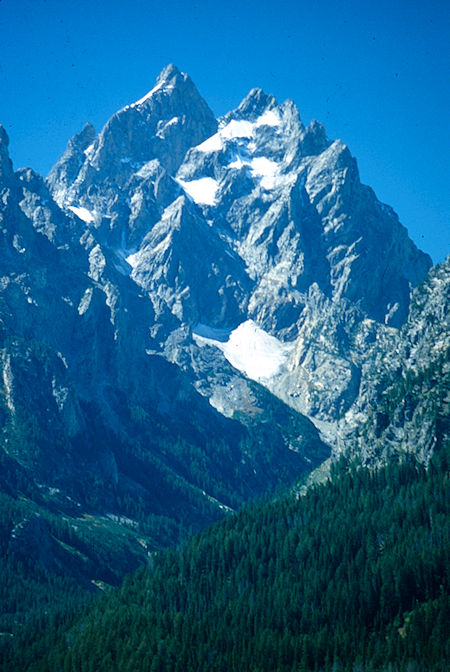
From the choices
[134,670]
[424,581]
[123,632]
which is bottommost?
[134,670]

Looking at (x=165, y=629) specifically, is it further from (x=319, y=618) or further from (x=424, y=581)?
(x=424, y=581)

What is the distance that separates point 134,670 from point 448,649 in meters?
54.9

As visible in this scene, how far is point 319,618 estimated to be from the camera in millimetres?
185125

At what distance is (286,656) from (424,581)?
108ft

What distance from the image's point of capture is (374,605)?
186 metres

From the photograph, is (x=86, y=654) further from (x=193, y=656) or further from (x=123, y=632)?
(x=193, y=656)

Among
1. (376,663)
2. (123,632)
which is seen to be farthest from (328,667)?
(123,632)

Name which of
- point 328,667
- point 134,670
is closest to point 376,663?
point 328,667

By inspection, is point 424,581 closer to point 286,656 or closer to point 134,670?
point 286,656

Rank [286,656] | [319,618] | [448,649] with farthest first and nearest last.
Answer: [319,618], [286,656], [448,649]

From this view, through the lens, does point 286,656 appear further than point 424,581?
No

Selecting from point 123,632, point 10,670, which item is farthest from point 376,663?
point 10,670

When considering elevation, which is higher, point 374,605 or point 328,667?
point 374,605

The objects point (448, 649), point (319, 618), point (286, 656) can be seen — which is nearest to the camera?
point (448, 649)
